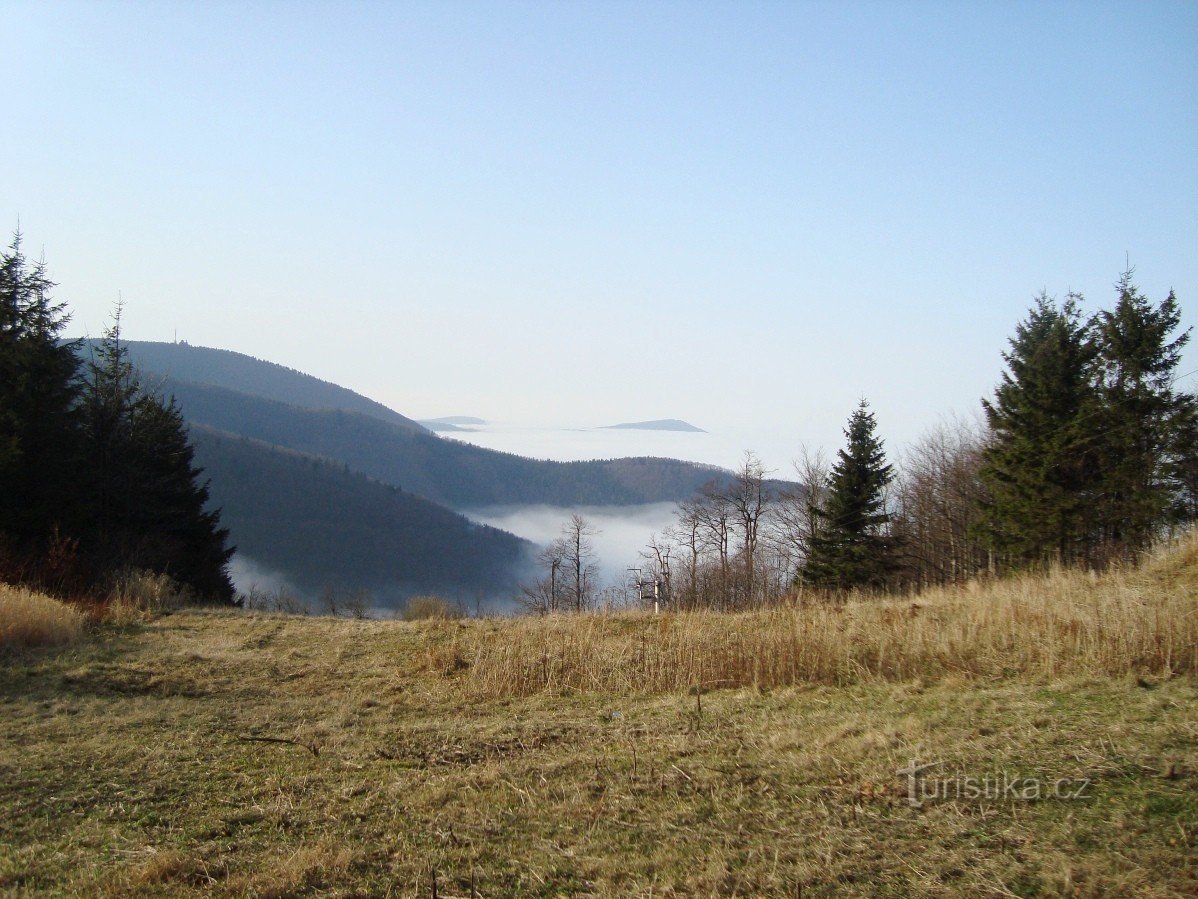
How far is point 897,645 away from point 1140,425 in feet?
85.6

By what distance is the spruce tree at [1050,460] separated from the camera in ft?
96.1

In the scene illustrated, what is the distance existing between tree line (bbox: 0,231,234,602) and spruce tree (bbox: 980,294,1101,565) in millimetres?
29385

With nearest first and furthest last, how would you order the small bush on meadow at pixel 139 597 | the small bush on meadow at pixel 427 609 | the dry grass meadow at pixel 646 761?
the dry grass meadow at pixel 646 761 → the small bush on meadow at pixel 139 597 → the small bush on meadow at pixel 427 609

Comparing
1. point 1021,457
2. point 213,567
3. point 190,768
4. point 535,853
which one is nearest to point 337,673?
point 190,768

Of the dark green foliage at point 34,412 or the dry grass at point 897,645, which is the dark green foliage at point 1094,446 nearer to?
the dry grass at point 897,645

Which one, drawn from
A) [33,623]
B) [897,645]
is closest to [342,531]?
[33,623]

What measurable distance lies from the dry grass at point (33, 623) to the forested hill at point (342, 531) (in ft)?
356

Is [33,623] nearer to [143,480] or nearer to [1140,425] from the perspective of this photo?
[143,480]

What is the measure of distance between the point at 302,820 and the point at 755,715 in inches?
155

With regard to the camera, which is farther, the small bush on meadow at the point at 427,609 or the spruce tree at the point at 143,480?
the spruce tree at the point at 143,480

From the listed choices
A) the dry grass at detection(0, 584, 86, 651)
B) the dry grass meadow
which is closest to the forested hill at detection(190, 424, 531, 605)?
the dry grass at detection(0, 584, 86, 651)

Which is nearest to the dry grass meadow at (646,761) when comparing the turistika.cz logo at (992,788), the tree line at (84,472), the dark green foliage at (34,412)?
the turistika.cz logo at (992,788)

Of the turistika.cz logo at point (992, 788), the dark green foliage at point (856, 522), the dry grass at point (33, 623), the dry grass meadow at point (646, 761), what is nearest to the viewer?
the dry grass meadow at point (646, 761)

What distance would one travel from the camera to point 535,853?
393cm
